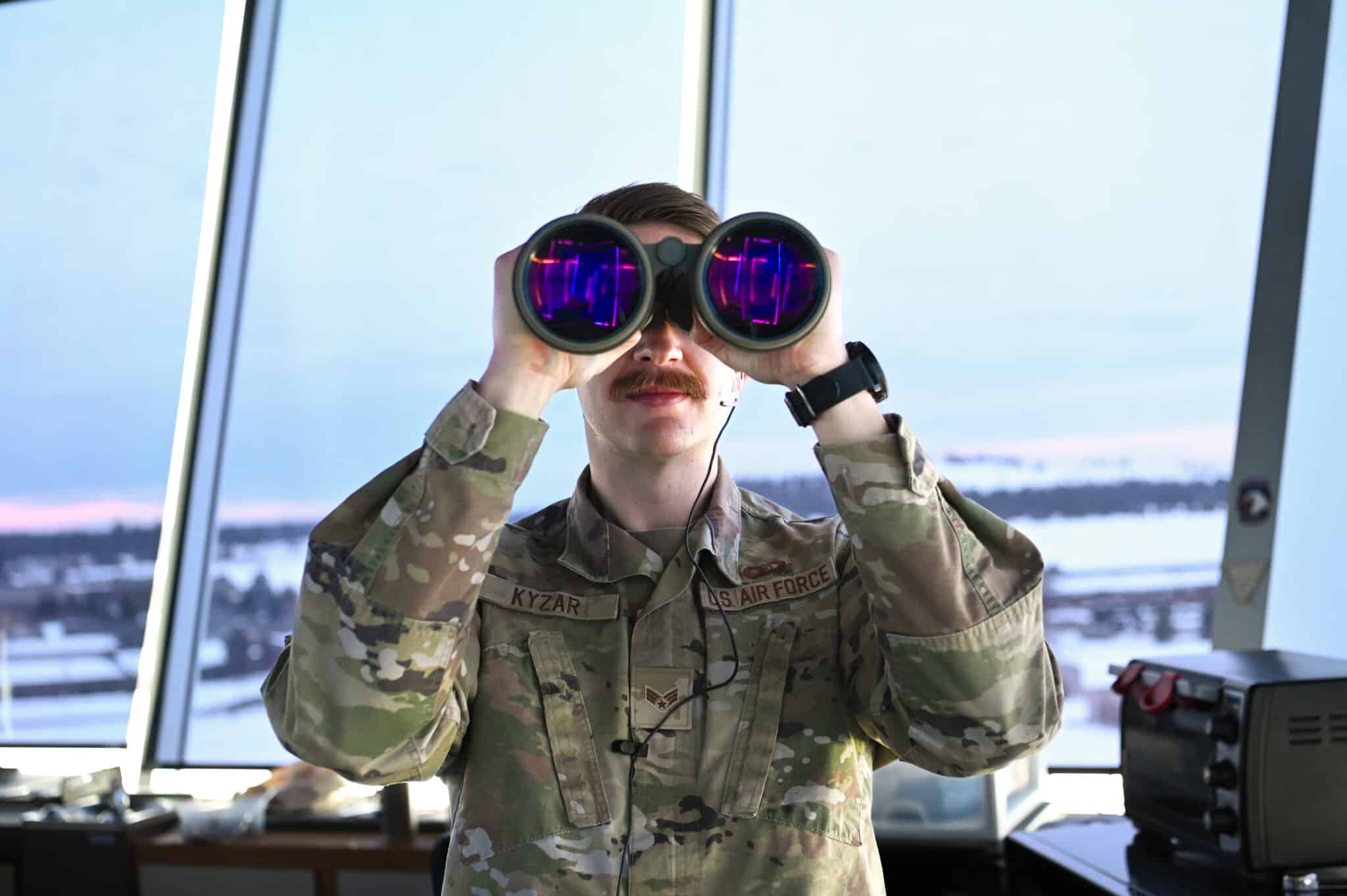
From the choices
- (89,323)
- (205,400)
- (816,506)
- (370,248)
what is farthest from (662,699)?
(89,323)

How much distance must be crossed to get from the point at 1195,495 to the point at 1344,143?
788mm

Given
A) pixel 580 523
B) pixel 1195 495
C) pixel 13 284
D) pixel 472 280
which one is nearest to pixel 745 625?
pixel 580 523

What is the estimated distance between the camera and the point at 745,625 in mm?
1140

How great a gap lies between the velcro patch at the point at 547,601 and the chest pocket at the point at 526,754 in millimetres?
23

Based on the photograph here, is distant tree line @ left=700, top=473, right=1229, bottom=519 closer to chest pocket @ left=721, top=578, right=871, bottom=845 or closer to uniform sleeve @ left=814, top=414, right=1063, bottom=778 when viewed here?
chest pocket @ left=721, top=578, right=871, bottom=845

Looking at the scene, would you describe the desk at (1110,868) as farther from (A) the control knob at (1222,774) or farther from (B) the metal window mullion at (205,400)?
(B) the metal window mullion at (205,400)

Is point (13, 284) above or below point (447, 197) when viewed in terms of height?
below

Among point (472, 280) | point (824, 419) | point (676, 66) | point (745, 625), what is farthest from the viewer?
point (472, 280)

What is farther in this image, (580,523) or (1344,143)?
(1344,143)

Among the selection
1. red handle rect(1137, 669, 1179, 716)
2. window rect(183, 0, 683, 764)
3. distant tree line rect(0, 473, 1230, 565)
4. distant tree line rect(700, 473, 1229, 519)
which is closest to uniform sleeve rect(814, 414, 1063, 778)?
red handle rect(1137, 669, 1179, 716)

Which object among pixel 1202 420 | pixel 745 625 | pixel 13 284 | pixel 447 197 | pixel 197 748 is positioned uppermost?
pixel 447 197

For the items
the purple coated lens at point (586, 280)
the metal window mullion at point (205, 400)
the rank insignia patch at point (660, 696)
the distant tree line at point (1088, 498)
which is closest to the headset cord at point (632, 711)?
the rank insignia patch at point (660, 696)

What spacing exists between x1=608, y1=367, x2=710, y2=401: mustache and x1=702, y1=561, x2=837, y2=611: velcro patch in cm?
20

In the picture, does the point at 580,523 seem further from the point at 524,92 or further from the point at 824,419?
the point at 524,92
